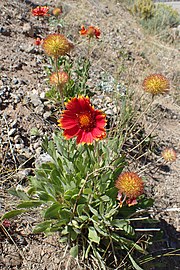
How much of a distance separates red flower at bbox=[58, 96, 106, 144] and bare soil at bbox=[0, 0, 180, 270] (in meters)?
0.60

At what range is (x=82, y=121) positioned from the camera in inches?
76.0

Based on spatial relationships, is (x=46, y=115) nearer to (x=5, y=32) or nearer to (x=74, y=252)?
(x=74, y=252)

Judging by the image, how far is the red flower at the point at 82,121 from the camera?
1.90m

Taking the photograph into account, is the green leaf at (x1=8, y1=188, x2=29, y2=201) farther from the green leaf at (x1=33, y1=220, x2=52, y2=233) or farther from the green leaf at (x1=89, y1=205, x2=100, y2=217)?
the green leaf at (x1=89, y1=205, x2=100, y2=217)

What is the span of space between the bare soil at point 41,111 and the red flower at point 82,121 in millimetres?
598

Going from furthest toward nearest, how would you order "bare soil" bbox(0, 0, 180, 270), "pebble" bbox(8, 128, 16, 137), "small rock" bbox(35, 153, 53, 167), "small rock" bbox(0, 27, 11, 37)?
"small rock" bbox(0, 27, 11, 37), "pebble" bbox(8, 128, 16, 137), "small rock" bbox(35, 153, 53, 167), "bare soil" bbox(0, 0, 180, 270)

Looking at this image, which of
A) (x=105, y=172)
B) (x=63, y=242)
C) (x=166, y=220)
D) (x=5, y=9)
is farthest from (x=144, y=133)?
(x=5, y=9)

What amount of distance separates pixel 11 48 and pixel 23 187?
2243 millimetres

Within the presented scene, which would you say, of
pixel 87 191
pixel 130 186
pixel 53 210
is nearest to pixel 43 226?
pixel 53 210

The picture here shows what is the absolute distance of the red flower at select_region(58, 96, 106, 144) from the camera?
6.24 ft

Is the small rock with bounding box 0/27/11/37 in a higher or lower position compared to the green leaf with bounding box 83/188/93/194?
higher

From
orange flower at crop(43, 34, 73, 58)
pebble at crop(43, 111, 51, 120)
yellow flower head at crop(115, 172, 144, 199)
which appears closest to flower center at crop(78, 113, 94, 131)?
yellow flower head at crop(115, 172, 144, 199)

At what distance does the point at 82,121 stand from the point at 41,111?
1.50m

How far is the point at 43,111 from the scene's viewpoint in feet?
11.0
